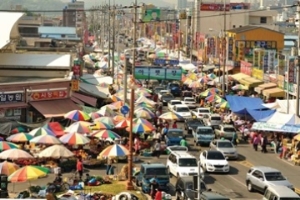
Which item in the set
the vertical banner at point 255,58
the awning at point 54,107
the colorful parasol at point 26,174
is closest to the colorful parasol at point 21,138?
the awning at point 54,107

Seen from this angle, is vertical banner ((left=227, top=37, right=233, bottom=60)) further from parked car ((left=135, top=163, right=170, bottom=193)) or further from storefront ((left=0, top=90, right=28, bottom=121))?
parked car ((left=135, top=163, right=170, bottom=193))

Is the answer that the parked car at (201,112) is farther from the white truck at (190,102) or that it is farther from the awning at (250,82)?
the awning at (250,82)

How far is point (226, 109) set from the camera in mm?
50500

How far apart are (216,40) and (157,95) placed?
24336 mm

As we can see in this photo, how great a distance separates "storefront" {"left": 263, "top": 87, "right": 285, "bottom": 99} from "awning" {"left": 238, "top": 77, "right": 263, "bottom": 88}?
5.20 meters

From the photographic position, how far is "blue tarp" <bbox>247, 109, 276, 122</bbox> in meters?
43.4

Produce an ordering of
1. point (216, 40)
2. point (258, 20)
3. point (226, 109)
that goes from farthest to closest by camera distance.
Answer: point (258, 20)
point (216, 40)
point (226, 109)

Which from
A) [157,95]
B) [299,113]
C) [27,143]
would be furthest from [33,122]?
[157,95]

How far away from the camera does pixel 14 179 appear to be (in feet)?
80.5

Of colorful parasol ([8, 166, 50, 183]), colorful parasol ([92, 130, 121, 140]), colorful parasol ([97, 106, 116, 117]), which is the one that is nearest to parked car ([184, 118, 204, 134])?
colorful parasol ([97, 106, 116, 117])

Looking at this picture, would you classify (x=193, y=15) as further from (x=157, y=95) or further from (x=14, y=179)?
(x=14, y=179)

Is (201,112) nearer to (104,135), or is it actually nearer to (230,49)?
(104,135)

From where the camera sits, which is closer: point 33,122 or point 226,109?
point 33,122

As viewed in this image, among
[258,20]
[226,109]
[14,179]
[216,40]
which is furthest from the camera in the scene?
[258,20]
